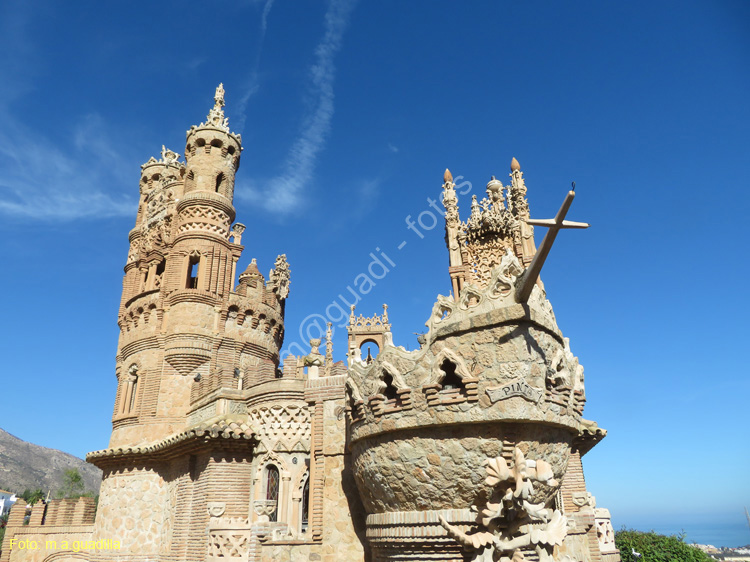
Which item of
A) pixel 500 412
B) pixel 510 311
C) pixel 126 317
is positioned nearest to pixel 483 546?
pixel 500 412

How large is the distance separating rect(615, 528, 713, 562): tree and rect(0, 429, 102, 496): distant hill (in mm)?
110827

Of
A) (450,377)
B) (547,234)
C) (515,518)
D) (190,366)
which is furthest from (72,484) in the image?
(547,234)

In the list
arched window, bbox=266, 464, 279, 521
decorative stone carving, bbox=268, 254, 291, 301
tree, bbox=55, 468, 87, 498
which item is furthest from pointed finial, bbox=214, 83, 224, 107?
tree, bbox=55, 468, 87, 498

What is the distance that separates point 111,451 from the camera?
18359 mm

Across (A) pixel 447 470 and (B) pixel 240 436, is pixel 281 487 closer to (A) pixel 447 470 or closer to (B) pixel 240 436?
(B) pixel 240 436

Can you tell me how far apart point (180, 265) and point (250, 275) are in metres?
2.73

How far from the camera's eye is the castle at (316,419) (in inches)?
312

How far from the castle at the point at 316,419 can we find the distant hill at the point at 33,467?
10908cm

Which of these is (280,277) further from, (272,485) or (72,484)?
(72,484)

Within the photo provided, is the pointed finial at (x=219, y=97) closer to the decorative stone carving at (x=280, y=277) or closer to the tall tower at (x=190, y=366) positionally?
the tall tower at (x=190, y=366)

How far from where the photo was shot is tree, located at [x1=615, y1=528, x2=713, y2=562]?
28.1 metres

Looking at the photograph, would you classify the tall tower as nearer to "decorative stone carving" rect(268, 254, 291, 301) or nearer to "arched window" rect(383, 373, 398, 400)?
"decorative stone carving" rect(268, 254, 291, 301)

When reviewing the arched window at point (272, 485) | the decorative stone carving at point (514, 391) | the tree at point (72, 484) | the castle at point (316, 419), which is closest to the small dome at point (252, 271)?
the castle at point (316, 419)

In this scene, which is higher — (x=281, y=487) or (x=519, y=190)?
(x=519, y=190)
